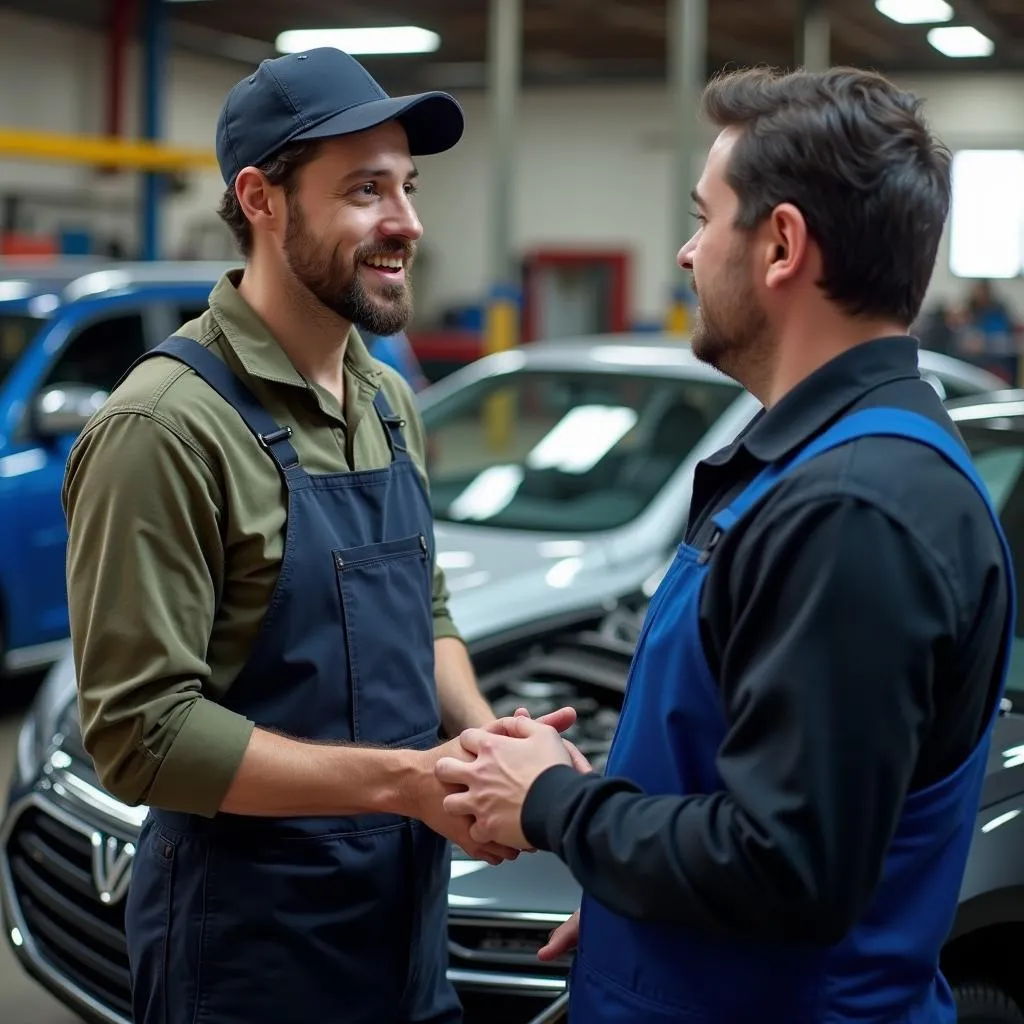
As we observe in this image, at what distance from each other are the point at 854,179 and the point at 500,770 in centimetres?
62

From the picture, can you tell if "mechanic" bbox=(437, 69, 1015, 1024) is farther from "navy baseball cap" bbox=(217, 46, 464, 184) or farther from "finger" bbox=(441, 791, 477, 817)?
"navy baseball cap" bbox=(217, 46, 464, 184)

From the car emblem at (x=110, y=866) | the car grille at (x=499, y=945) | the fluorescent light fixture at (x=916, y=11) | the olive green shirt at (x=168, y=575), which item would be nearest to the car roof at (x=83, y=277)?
the car emblem at (x=110, y=866)

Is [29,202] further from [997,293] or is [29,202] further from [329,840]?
[329,840]

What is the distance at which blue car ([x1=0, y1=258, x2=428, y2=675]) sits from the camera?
5.07m

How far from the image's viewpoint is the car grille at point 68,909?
8.76ft

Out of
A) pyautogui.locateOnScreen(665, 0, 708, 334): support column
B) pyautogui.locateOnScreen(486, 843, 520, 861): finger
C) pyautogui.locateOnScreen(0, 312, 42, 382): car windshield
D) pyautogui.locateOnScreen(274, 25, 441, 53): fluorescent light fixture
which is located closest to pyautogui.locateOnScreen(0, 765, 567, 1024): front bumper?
pyautogui.locateOnScreen(486, 843, 520, 861): finger

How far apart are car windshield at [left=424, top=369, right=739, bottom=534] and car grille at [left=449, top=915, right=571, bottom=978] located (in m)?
1.78

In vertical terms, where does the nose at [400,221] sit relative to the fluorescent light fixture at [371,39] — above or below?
below

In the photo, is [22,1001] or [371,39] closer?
[22,1001]

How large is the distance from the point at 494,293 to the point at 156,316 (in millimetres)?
6608

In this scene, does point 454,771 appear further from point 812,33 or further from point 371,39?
point 371,39

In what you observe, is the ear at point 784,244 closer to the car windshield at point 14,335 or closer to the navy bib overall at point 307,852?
the navy bib overall at point 307,852

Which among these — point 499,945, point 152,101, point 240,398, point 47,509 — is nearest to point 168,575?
point 240,398

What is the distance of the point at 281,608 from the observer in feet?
5.57
